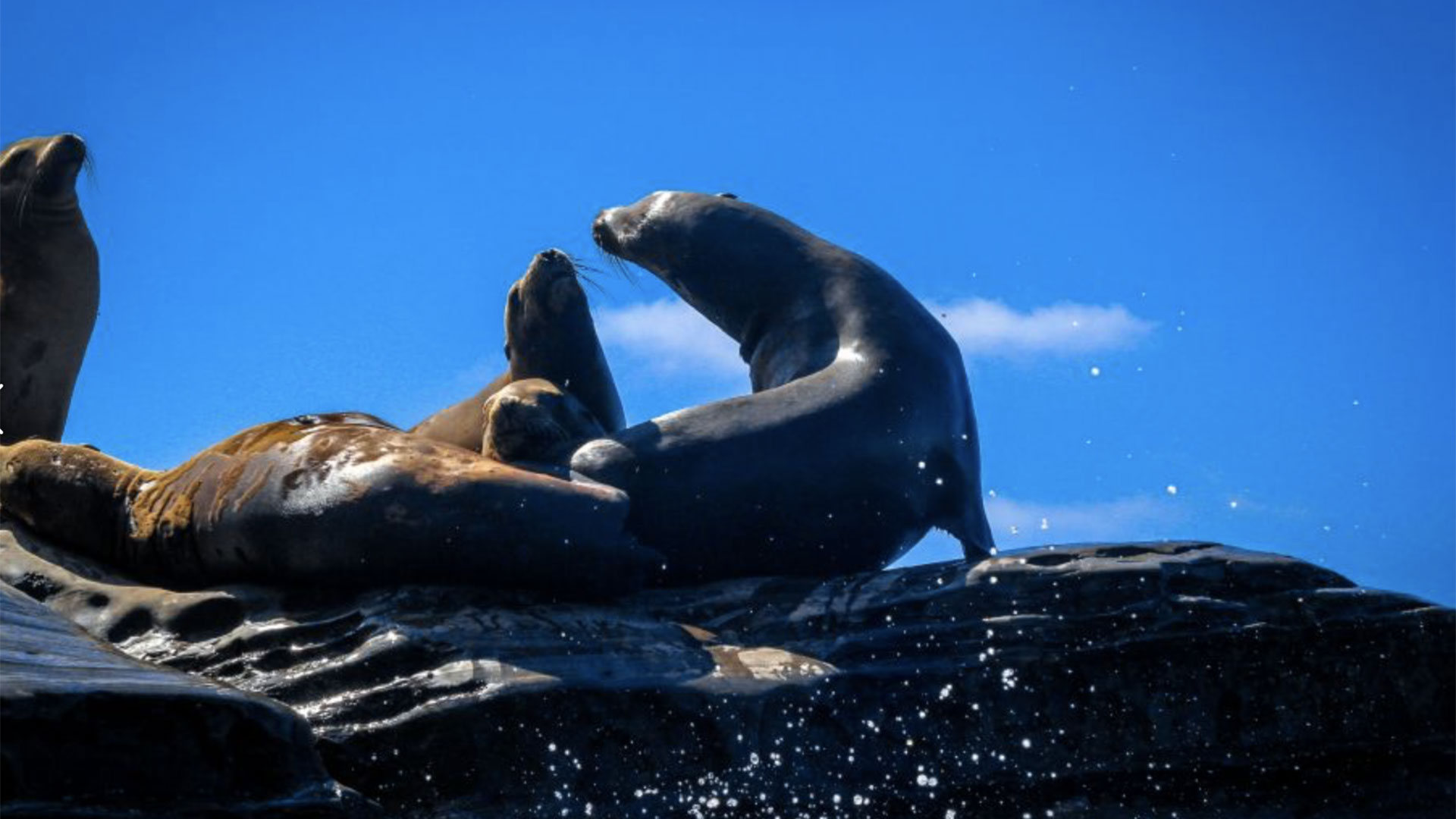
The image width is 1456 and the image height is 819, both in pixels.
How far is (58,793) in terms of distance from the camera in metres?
3.71

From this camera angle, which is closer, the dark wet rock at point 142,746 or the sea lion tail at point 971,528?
the dark wet rock at point 142,746

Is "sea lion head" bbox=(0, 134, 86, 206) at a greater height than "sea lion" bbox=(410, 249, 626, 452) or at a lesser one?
greater

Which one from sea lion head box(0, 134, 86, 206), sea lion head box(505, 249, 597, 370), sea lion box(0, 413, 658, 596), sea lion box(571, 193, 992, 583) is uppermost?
sea lion head box(0, 134, 86, 206)

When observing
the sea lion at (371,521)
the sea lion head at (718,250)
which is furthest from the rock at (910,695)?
the sea lion head at (718,250)

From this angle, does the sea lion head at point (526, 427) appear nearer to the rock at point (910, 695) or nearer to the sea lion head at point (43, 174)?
the rock at point (910, 695)

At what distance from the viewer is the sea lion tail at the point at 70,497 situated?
268 inches

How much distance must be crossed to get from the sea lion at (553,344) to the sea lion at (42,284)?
7.37 feet

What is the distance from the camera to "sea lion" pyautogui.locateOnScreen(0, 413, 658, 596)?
19.7ft

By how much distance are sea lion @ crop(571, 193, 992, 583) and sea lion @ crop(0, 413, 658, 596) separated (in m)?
0.65

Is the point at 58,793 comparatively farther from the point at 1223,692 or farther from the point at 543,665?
the point at 1223,692

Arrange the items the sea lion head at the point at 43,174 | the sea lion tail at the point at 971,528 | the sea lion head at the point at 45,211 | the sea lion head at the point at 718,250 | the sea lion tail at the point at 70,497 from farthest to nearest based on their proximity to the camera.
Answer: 1. the sea lion head at the point at 43,174
2. the sea lion head at the point at 45,211
3. the sea lion head at the point at 718,250
4. the sea lion tail at the point at 971,528
5. the sea lion tail at the point at 70,497

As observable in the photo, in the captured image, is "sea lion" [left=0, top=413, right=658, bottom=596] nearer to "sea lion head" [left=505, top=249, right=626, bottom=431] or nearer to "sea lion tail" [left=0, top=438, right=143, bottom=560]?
"sea lion tail" [left=0, top=438, right=143, bottom=560]

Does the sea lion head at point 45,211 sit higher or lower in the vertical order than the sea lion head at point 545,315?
A: higher

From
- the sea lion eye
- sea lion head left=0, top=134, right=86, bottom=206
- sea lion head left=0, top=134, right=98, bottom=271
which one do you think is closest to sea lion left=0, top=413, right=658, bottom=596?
sea lion head left=0, top=134, right=98, bottom=271
